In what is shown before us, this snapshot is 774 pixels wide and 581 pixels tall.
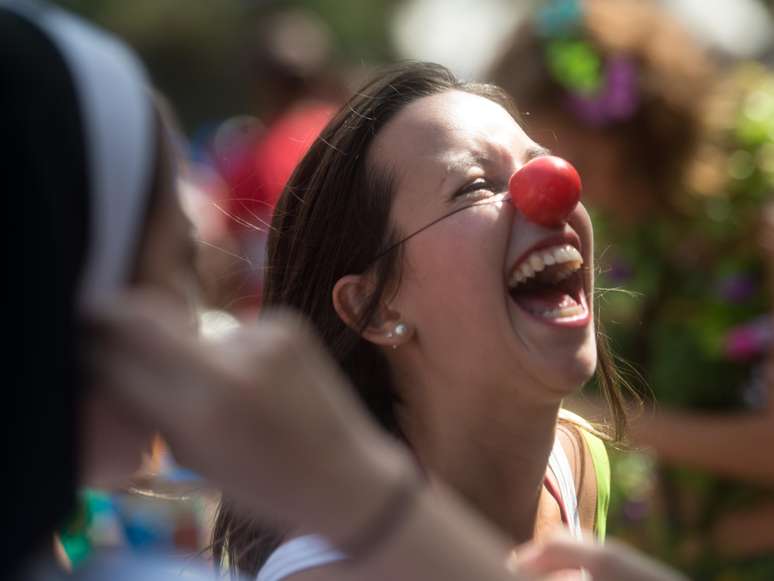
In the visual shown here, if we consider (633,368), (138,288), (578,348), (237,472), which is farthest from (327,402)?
(633,368)

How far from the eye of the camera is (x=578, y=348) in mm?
1912

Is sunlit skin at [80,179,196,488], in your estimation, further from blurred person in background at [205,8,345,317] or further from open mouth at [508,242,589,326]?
blurred person in background at [205,8,345,317]

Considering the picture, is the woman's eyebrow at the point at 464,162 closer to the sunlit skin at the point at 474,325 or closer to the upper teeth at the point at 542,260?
the sunlit skin at the point at 474,325

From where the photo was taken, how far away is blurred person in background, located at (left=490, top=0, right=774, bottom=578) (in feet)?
10.2

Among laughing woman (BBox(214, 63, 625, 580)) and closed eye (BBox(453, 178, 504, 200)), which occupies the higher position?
closed eye (BBox(453, 178, 504, 200))

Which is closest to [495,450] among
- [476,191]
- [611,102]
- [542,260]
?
[542,260]

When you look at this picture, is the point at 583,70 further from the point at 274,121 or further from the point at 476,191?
the point at 274,121

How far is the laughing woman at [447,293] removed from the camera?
1.93 m

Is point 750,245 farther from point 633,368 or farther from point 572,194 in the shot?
point 572,194

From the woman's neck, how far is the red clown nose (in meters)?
0.30

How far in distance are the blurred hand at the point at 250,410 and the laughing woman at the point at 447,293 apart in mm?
807

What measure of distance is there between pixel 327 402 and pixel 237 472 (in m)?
0.10

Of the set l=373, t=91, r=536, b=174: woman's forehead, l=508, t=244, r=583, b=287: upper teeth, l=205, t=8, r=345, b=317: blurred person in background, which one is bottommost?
l=205, t=8, r=345, b=317: blurred person in background

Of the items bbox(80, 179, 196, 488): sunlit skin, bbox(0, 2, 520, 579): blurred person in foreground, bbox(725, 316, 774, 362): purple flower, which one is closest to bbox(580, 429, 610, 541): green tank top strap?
bbox(725, 316, 774, 362): purple flower
